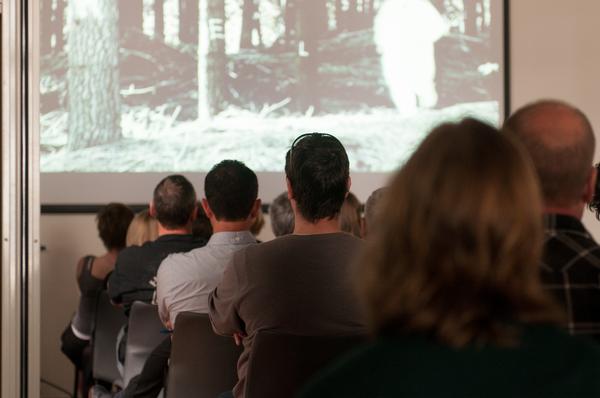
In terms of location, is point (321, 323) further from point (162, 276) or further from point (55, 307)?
point (55, 307)

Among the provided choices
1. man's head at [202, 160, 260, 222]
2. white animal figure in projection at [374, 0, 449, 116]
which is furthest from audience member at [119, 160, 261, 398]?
white animal figure in projection at [374, 0, 449, 116]

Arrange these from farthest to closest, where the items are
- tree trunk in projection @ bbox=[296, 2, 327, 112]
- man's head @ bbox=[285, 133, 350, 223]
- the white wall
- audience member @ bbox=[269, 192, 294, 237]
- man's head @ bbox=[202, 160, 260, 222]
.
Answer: the white wall
tree trunk in projection @ bbox=[296, 2, 327, 112]
audience member @ bbox=[269, 192, 294, 237]
man's head @ bbox=[202, 160, 260, 222]
man's head @ bbox=[285, 133, 350, 223]

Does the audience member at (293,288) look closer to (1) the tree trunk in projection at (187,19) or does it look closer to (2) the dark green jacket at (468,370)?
(2) the dark green jacket at (468,370)

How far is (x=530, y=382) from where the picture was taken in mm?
1027

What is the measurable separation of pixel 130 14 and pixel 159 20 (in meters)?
0.19

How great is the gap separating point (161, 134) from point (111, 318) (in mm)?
2283

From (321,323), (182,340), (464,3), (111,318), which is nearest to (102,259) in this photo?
(111,318)

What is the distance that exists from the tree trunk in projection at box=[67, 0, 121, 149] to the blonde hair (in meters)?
5.26

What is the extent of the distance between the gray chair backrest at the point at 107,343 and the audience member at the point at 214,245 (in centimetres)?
86

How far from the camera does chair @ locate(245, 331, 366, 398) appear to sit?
2107mm

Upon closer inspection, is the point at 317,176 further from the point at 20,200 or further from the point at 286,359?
the point at 20,200

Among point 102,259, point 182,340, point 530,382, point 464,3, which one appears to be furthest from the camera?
point 464,3

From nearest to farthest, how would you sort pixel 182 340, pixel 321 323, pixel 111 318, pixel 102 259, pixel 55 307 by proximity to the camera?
pixel 321 323
pixel 182 340
pixel 111 318
pixel 102 259
pixel 55 307

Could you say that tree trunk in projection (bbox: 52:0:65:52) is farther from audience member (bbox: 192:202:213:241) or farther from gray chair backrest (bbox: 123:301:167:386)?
gray chair backrest (bbox: 123:301:167:386)
